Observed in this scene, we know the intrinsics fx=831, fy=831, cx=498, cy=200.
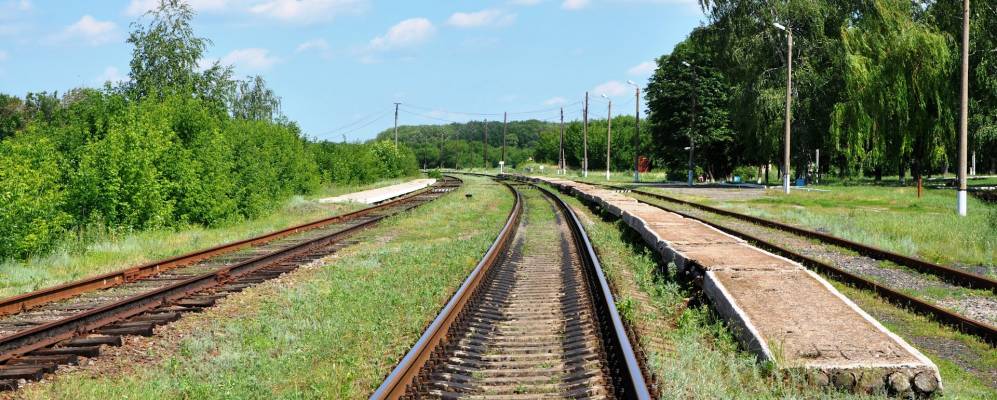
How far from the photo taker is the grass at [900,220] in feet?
51.0

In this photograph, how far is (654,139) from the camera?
219ft

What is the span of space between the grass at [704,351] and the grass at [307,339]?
7.12 ft

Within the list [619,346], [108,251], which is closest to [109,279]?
[108,251]

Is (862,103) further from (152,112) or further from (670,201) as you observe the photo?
(152,112)

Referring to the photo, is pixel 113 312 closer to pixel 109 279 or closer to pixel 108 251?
pixel 109 279

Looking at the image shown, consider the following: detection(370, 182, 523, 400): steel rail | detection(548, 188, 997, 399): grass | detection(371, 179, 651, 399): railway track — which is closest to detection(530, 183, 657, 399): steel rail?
detection(371, 179, 651, 399): railway track

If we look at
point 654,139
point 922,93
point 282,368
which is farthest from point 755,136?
point 282,368

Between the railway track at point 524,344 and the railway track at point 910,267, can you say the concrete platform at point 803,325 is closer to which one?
the railway track at point 910,267

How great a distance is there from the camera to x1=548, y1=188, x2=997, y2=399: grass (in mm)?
5961

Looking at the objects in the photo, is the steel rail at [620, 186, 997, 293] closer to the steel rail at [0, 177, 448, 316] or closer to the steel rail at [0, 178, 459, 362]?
the steel rail at [0, 178, 459, 362]

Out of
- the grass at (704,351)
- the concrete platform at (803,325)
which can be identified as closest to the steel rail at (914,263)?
the grass at (704,351)

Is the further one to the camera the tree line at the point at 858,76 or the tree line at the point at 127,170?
the tree line at the point at 858,76

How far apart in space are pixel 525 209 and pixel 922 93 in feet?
70.7

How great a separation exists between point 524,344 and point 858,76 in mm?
38923
